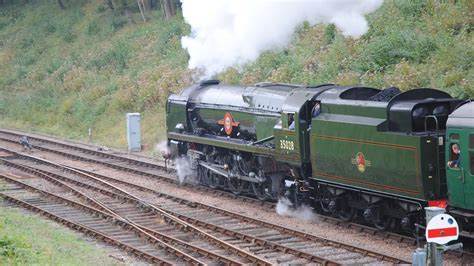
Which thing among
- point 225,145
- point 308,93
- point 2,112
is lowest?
point 2,112

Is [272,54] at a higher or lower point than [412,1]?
lower

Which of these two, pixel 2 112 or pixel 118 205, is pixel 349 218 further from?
pixel 2 112

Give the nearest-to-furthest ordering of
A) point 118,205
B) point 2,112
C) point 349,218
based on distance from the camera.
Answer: point 349,218, point 118,205, point 2,112

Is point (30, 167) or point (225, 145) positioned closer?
point (225, 145)

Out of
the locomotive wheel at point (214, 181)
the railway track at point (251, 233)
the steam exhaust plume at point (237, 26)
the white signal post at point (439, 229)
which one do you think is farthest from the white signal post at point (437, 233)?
the locomotive wheel at point (214, 181)

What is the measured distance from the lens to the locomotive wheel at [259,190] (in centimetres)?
1886

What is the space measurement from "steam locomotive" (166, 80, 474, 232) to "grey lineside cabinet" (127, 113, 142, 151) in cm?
877

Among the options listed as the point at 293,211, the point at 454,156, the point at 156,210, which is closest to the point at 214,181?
the point at 156,210

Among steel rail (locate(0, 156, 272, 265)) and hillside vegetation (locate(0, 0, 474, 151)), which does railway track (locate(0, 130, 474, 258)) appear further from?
hillside vegetation (locate(0, 0, 474, 151))

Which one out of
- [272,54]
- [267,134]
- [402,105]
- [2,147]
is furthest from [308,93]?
[2,147]

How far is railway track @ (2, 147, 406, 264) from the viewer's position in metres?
13.5

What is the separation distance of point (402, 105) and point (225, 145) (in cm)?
682

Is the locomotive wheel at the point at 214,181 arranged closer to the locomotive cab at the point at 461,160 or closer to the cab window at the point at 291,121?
the cab window at the point at 291,121

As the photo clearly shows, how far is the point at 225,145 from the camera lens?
64.3ft
